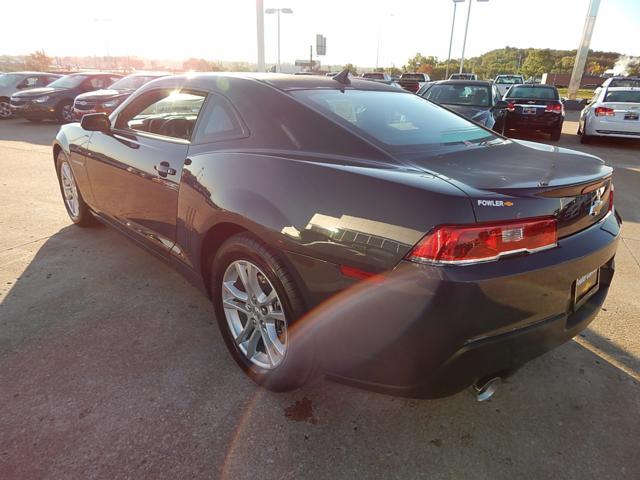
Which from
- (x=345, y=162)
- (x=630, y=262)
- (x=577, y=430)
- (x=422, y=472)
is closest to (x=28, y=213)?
(x=345, y=162)

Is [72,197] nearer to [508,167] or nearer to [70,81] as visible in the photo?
[508,167]

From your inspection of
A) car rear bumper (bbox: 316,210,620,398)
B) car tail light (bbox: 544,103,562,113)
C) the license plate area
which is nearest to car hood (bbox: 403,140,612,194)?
car rear bumper (bbox: 316,210,620,398)

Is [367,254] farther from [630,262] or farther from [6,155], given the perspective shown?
[6,155]

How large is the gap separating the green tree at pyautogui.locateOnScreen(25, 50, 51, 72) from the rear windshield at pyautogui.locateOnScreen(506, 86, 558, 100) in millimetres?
37866

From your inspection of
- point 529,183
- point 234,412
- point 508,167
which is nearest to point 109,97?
point 234,412

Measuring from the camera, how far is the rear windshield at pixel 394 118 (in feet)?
7.00

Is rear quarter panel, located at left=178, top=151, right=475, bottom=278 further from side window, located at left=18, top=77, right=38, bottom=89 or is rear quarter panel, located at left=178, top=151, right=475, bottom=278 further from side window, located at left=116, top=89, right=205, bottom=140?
side window, located at left=18, top=77, right=38, bottom=89

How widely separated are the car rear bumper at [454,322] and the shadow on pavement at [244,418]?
384 mm

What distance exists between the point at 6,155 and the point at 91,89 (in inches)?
249

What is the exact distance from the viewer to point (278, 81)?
2.49 meters

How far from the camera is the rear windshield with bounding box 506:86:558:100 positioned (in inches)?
465

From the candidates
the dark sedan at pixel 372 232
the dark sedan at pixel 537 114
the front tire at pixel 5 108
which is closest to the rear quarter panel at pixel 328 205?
the dark sedan at pixel 372 232

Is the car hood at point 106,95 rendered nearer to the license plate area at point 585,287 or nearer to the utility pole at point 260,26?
the license plate area at point 585,287

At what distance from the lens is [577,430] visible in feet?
6.63
